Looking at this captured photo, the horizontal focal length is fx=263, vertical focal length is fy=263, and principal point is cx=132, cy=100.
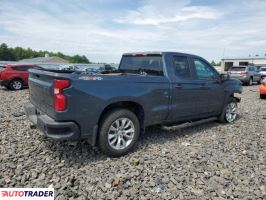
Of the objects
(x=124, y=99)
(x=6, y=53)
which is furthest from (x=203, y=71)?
(x=6, y=53)

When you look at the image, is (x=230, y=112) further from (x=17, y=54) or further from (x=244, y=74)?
(x=17, y=54)

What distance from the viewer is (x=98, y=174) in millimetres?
3951

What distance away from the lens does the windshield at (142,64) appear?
17.6 feet

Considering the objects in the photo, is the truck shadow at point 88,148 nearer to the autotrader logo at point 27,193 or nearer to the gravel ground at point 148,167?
the gravel ground at point 148,167

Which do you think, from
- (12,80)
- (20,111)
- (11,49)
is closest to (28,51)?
(11,49)

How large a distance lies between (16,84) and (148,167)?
1247cm

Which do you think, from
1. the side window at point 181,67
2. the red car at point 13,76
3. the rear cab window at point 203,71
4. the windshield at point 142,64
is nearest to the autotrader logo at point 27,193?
the windshield at point 142,64

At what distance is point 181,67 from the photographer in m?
5.53

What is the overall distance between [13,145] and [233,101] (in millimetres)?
5526

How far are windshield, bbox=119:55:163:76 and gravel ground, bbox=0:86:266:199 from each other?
142 cm

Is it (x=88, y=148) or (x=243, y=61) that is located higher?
(x=243, y=61)

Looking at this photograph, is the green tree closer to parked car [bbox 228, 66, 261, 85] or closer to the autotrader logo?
parked car [bbox 228, 66, 261, 85]

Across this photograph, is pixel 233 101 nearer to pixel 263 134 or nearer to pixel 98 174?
pixel 263 134

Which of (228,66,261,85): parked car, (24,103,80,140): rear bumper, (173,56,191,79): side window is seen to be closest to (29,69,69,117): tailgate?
(24,103,80,140): rear bumper
